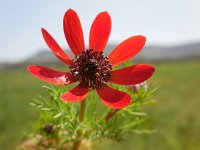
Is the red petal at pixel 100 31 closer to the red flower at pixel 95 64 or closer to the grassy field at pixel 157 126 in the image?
the red flower at pixel 95 64

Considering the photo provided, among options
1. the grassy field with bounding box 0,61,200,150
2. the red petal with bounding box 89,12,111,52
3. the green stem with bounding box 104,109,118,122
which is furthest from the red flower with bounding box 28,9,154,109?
the grassy field with bounding box 0,61,200,150

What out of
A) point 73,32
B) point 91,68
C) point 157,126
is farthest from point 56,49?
point 157,126

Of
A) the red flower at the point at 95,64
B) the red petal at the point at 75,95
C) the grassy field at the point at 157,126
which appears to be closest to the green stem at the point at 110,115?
the red flower at the point at 95,64

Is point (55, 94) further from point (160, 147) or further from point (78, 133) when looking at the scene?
point (160, 147)

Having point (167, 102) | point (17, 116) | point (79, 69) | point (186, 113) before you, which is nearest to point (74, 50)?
point (79, 69)

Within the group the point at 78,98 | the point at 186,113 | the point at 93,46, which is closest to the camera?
the point at 78,98

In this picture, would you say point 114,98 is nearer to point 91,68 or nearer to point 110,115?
point 110,115
